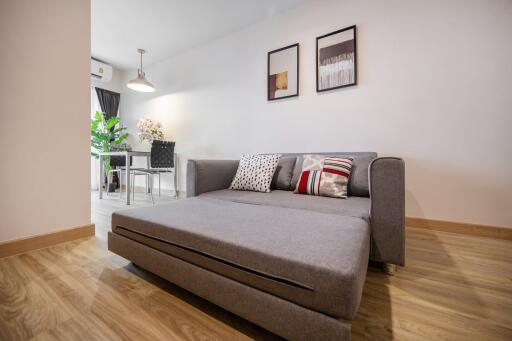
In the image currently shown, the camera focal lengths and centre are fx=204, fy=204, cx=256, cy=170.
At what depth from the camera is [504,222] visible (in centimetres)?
160

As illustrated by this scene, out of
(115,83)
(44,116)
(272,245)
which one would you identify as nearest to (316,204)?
(272,245)

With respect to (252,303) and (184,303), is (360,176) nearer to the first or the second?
(252,303)

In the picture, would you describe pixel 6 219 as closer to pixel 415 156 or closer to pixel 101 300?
pixel 101 300

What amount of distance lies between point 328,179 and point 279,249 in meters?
1.01

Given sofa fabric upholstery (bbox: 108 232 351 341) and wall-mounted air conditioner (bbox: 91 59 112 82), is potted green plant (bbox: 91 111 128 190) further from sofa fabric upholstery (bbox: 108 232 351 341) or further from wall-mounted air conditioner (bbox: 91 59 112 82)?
sofa fabric upholstery (bbox: 108 232 351 341)

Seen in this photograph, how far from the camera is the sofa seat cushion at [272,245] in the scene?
58 cm

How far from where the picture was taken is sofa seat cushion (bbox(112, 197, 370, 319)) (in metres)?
0.58

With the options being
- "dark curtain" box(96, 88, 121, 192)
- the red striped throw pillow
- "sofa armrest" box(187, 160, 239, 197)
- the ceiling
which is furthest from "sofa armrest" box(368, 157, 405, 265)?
"dark curtain" box(96, 88, 121, 192)

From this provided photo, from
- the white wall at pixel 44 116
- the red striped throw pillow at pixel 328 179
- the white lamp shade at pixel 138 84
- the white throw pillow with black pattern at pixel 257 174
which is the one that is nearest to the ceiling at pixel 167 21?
the white lamp shade at pixel 138 84

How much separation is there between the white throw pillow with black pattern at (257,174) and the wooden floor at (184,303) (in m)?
0.96

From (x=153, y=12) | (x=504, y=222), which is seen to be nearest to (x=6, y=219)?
(x=153, y=12)

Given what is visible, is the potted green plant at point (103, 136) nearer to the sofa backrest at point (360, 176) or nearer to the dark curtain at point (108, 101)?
the dark curtain at point (108, 101)

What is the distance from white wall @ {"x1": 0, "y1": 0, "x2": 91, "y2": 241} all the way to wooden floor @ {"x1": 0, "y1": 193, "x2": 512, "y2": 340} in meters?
0.37

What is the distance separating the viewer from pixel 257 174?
1.80 metres
